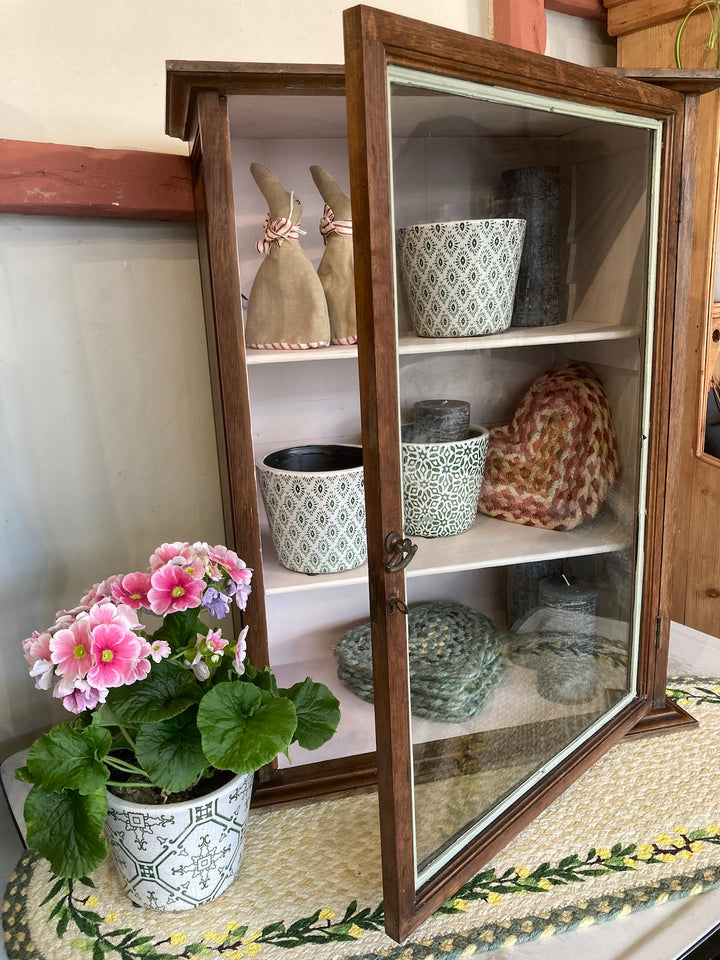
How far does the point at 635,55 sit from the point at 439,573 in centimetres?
121

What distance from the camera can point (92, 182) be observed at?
1.14 metres

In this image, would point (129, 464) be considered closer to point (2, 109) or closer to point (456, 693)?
point (2, 109)

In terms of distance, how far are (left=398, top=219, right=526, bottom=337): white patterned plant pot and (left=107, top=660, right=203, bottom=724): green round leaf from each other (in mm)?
471

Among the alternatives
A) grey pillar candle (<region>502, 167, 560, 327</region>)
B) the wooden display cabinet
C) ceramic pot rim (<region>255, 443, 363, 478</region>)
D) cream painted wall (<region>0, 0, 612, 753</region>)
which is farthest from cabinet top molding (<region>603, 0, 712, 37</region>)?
ceramic pot rim (<region>255, 443, 363, 478</region>)

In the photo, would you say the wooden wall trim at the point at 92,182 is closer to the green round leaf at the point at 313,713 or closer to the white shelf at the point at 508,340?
the white shelf at the point at 508,340

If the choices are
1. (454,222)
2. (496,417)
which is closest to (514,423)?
(496,417)

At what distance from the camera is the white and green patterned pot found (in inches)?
31.2

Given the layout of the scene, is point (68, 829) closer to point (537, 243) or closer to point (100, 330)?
point (100, 330)

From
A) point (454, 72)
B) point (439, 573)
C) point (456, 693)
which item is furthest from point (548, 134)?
point (456, 693)

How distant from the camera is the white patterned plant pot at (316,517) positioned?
1.09 metres

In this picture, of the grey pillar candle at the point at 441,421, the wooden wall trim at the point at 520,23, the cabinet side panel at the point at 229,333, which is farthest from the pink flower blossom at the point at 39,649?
the wooden wall trim at the point at 520,23

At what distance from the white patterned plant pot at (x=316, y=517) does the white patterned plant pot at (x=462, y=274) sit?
0.93 ft

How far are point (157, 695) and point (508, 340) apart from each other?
0.59 meters

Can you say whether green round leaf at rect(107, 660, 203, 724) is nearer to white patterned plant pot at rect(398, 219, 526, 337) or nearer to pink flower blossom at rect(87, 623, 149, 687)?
pink flower blossom at rect(87, 623, 149, 687)
